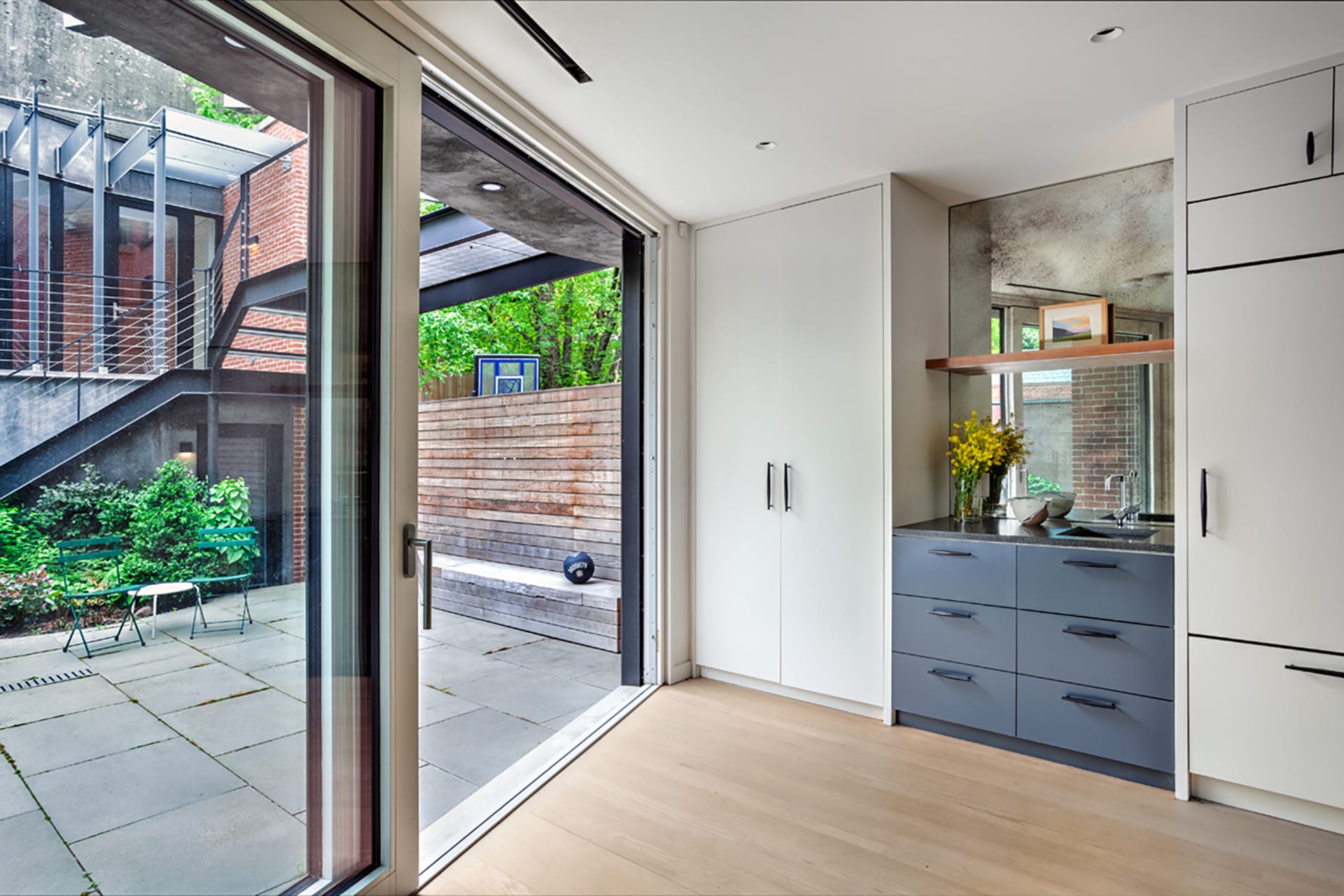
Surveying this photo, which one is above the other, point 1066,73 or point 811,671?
point 1066,73

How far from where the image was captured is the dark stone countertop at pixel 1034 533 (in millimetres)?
2525

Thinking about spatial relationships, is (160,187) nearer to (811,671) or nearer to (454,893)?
(454,893)

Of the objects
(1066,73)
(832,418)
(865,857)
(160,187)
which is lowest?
(865,857)

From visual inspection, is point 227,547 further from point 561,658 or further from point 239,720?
point 561,658

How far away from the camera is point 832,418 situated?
3.21m

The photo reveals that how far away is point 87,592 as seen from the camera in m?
1.28

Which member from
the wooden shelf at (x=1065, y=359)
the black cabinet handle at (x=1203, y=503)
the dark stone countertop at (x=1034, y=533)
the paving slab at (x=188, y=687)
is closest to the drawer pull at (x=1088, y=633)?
the dark stone countertop at (x=1034, y=533)

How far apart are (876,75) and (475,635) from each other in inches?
160

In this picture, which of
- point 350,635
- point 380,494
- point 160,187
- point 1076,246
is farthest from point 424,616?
point 1076,246

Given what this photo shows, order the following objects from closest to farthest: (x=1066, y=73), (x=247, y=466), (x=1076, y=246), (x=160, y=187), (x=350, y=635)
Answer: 1. (x=160, y=187)
2. (x=247, y=466)
3. (x=350, y=635)
4. (x=1066, y=73)
5. (x=1076, y=246)

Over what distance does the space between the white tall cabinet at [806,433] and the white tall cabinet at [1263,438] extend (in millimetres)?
1070

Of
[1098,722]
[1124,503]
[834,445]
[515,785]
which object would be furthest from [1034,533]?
[515,785]

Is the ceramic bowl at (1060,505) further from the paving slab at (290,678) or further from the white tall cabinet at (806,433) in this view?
the paving slab at (290,678)

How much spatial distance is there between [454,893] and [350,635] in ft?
2.50
